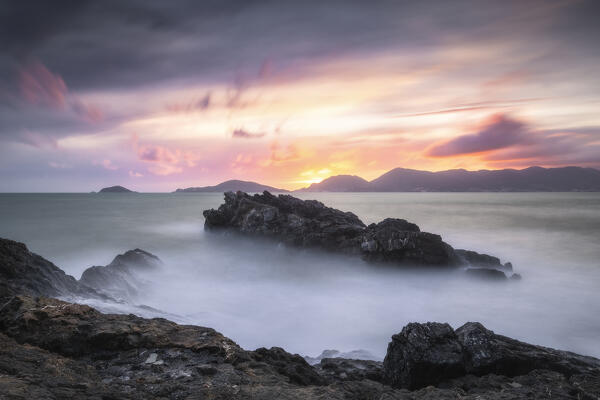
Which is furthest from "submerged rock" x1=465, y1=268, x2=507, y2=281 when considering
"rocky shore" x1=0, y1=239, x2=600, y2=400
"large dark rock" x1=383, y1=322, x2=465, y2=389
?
"large dark rock" x1=383, y1=322, x2=465, y2=389

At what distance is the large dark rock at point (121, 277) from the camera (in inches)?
519

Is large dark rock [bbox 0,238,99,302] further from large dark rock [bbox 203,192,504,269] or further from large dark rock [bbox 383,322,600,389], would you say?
large dark rock [bbox 203,192,504,269]

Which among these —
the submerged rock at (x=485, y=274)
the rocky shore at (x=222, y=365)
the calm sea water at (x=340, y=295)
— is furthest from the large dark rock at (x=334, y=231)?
the rocky shore at (x=222, y=365)

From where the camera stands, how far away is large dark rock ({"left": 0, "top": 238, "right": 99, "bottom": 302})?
799cm

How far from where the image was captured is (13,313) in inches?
186

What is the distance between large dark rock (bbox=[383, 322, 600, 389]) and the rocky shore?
0.02m

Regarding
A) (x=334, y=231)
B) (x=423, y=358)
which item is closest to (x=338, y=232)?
(x=334, y=231)

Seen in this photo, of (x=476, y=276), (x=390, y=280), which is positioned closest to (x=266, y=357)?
(x=390, y=280)

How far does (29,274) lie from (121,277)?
654cm

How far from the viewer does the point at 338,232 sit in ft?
76.8

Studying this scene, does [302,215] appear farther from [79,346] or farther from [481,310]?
[79,346]

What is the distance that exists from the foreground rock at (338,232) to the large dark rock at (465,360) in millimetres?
14219

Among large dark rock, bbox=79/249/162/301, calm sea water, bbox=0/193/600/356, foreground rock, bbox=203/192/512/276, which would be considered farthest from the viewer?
foreground rock, bbox=203/192/512/276

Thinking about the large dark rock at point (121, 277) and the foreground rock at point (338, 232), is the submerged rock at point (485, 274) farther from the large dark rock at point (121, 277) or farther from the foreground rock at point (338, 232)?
the large dark rock at point (121, 277)
